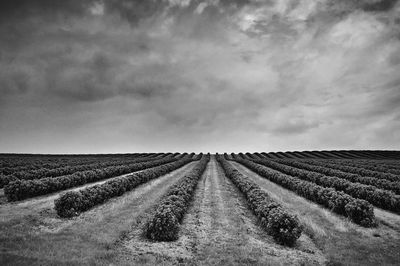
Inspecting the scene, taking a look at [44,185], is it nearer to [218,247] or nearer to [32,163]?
[218,247]

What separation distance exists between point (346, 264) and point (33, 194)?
785 inches

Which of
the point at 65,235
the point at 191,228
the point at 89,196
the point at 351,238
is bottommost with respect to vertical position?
the point at 351,238

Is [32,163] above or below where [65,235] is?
above

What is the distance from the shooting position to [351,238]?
45.1ft

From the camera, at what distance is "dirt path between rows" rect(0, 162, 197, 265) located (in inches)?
383

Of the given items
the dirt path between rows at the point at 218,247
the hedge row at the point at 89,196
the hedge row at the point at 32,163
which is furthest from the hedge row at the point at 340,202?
the hedge row at the point at 32,163

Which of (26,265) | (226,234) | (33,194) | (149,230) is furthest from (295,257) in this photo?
(33,194)

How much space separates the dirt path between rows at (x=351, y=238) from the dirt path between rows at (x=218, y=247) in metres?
1.02

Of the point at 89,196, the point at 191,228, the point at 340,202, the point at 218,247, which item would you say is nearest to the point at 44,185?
the point at 89,196

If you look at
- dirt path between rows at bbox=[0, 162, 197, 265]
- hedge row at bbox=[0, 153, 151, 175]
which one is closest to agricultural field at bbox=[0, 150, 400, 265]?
dirt path between rows at bbox=[0, 162, 197, 265]

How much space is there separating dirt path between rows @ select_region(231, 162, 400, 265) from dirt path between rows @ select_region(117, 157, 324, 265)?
102 cm

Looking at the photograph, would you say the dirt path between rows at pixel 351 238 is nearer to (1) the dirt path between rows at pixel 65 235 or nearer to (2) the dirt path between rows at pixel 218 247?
(2) the dirt path between rows at pixel 218 247

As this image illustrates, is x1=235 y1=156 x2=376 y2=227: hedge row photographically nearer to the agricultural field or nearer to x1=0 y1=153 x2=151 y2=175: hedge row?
the agricultural field

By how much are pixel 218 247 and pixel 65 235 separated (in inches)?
280
